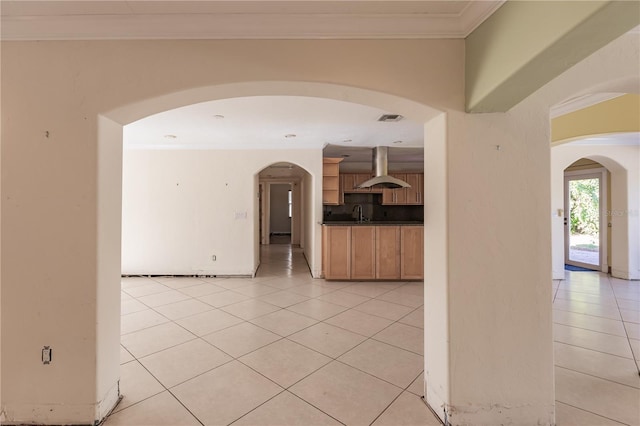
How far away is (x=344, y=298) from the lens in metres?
3.85

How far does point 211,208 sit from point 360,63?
419 cm

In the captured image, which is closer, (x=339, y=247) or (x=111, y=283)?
Answer: (x=111, y=283)

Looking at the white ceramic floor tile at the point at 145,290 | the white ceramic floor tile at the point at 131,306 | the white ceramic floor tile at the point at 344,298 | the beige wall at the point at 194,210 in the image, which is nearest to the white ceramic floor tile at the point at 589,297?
the white ceramic floor tile at the point at 344,298

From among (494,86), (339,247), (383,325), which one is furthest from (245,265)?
(494,86)

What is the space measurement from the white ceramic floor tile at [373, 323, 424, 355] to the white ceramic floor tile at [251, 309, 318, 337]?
0.80 m

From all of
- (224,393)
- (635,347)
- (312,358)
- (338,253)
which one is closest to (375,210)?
(338,253)

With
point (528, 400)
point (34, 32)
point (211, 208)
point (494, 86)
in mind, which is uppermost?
point (34, 32)

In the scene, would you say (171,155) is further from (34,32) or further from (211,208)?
(34,32)

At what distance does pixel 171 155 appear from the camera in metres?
4.86

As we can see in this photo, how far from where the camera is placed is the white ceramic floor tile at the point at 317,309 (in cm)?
320

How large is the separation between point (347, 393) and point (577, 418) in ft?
4.67

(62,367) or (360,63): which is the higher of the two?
(360,63)

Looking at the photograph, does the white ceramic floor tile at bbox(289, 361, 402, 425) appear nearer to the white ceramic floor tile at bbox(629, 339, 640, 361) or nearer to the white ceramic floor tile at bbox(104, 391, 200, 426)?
the white ceramic floor tile at bbox(104, 391, 200, 426)

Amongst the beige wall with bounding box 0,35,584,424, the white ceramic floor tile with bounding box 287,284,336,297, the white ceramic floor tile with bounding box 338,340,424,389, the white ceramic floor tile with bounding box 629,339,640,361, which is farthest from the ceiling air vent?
the white ceramic floor tile with bounding box 629,339,640,361
